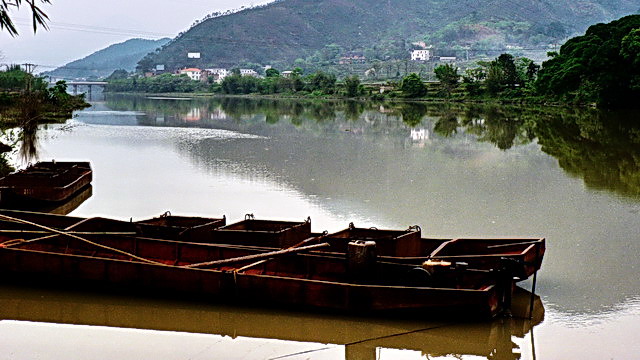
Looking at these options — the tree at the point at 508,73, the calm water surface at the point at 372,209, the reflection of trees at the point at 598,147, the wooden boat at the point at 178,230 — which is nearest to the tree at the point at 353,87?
the tree at the point at 508,73

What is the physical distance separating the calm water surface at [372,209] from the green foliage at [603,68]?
9232mm

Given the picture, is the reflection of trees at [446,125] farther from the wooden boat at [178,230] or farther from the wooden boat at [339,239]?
the wooden boat at [178,230]

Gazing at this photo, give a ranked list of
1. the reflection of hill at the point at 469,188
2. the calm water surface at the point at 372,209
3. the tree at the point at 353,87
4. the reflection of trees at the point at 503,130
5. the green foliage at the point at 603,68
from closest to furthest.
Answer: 1. the calm water surface at the point at 372,209
2. the reflection of hill at the point at 469,188
3. the reflection of trees at the point at 503,130
4. the green foliage at the point at 603,68
5. the tree at the point at 353,87

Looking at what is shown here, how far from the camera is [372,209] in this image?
16.8 meters

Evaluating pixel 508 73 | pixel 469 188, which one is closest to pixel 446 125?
pixel 469 188

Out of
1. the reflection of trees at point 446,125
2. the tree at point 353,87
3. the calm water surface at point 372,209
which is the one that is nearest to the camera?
the calm water surface at point 372,209

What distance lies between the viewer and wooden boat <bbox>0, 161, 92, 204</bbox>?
16344mm

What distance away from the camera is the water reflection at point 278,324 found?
8.87m

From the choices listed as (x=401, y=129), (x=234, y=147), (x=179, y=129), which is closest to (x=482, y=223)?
(x=234, y=147)

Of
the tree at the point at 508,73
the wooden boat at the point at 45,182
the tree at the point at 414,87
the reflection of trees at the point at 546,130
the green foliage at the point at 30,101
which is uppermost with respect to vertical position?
the tree at the point at 508,73

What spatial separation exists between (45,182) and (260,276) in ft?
33.6

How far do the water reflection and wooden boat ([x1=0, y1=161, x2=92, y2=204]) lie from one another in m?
6.17

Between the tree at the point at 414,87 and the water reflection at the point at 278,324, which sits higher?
the tree at the point at 414,87

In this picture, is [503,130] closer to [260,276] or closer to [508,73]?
[260,276]
